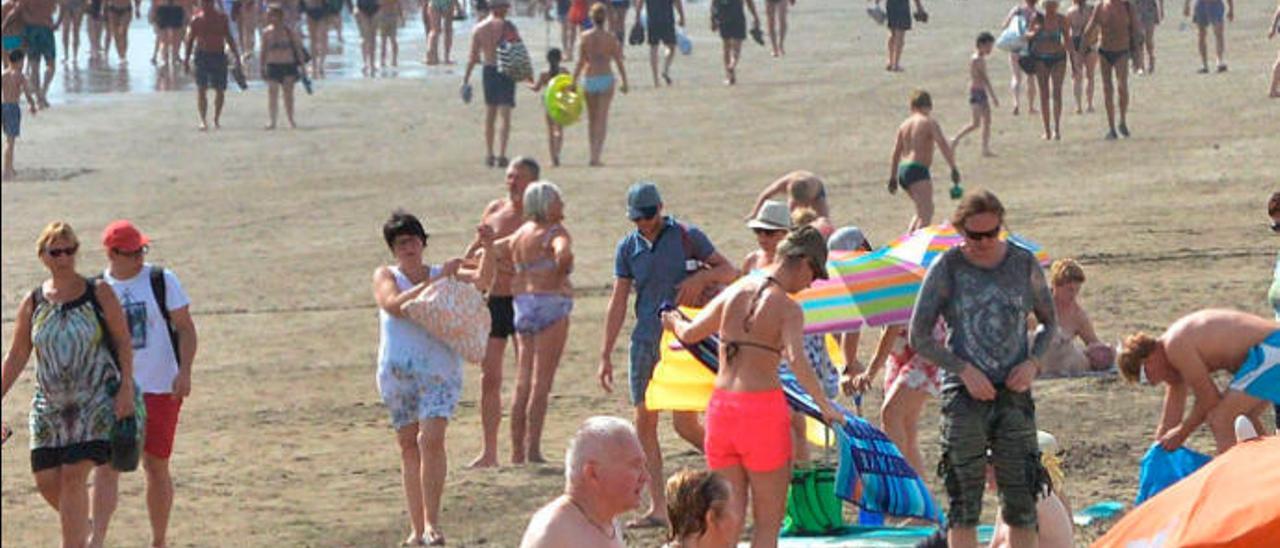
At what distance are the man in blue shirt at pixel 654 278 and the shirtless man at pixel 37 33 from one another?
2282 cm

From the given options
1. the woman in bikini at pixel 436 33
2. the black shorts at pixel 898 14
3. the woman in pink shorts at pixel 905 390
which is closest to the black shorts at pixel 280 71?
the woman in bikini at pixel 436 33

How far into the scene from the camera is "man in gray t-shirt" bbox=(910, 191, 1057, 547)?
32.9ft

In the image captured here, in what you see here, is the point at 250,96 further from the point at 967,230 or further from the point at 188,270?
the point at 967,230

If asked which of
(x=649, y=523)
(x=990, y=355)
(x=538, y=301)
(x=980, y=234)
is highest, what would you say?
(x=980, y=234)

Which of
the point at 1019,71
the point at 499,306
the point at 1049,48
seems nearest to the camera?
the point at 499,306

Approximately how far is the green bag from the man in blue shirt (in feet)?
2.61

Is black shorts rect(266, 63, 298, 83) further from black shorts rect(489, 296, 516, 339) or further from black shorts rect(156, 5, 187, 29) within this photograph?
black shorts rect(489, 296, 516, 339)

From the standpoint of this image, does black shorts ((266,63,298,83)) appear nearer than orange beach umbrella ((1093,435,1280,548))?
No

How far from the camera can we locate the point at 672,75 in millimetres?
36812

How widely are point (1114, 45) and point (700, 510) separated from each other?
20.0 meters

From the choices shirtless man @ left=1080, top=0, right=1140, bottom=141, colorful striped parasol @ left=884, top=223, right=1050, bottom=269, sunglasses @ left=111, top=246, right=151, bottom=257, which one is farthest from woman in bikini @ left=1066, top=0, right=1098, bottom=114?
sunglasses @ left=111, top=246, right=151, bottom=257

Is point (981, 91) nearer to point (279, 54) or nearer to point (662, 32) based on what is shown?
point (662, 32)

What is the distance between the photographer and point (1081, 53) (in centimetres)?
2772

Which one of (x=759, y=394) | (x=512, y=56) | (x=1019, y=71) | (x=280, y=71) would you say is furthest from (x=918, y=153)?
(x=280, y=71)
